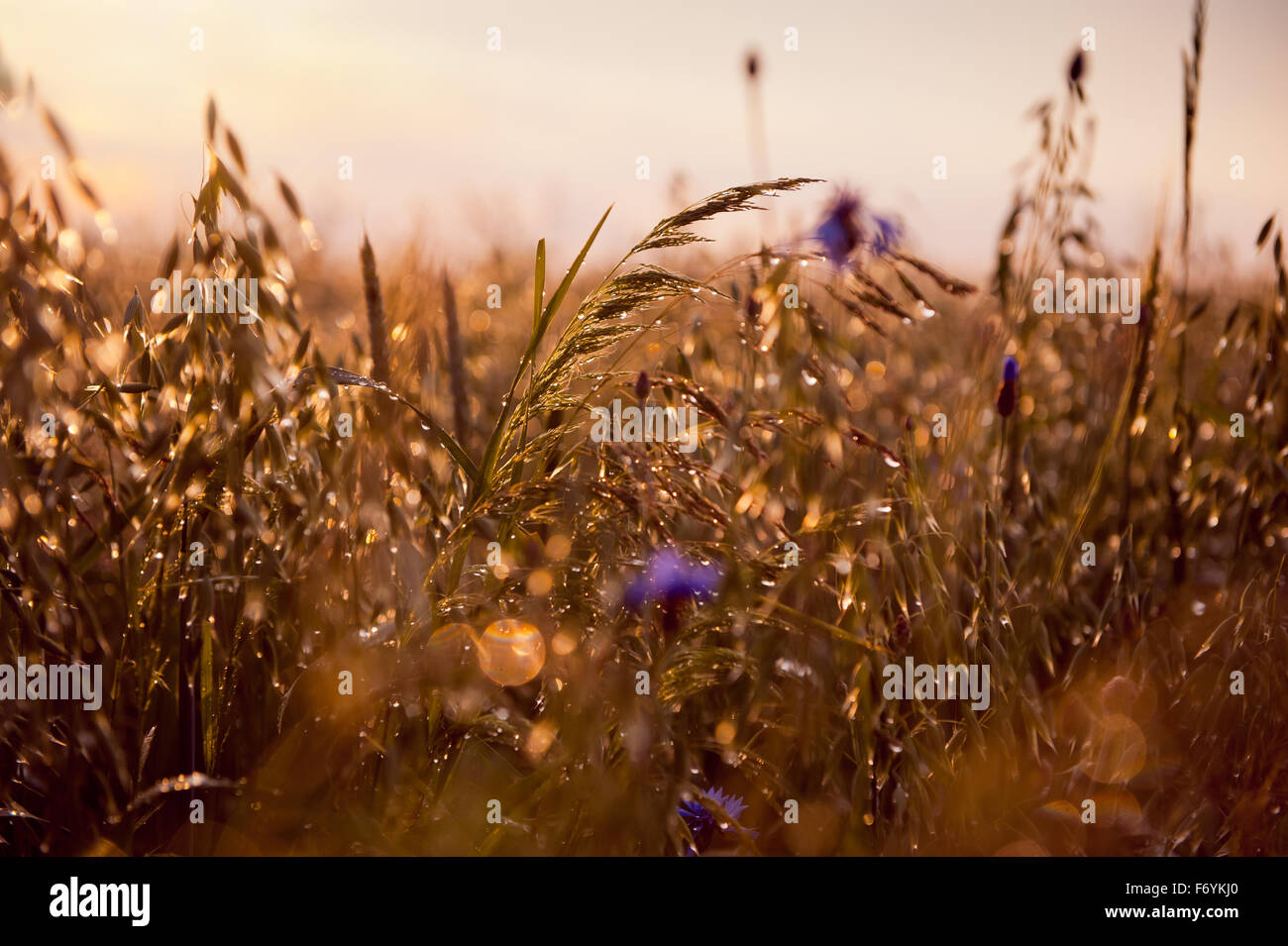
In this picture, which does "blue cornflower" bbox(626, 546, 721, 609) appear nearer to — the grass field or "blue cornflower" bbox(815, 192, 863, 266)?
the grass field

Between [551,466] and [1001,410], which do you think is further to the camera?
[1001,410]

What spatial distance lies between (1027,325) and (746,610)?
4.62 feet

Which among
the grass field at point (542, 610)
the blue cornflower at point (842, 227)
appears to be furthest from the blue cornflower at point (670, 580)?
the blue cornflower at point (842, 227)

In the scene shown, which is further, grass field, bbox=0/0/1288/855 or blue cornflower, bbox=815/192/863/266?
blue cornflower, bbox=815/192/863/266

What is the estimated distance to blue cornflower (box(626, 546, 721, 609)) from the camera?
1.12 meters

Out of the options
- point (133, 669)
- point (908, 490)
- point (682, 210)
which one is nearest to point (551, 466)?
point (682, 210)

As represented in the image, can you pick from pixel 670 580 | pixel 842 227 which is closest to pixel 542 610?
pixel 670 580

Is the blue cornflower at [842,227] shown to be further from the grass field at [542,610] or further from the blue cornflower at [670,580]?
the blue cornflower at [670,580]

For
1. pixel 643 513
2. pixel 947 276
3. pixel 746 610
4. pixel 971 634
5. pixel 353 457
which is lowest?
pixel 971 634

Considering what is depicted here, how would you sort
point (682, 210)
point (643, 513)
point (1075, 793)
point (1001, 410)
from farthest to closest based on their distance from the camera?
point (1001, 410) < point (1075, 793) < point (682, 210) < point (643, 513)

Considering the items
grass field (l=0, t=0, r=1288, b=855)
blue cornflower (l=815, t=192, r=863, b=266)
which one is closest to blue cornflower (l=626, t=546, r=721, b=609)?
grass field (l=0, t=0, r=1288, b=855)

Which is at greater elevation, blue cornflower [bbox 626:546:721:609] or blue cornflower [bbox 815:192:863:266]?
blue cornflower [bbox 815:192:863:266]

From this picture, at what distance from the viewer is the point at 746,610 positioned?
1079 millimetres
